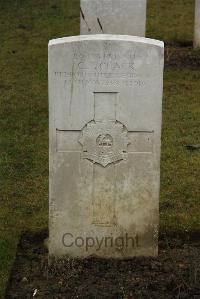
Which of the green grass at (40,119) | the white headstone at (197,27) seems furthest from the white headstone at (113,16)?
the white headstone at (197,27)

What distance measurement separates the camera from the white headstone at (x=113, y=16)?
9.89 m

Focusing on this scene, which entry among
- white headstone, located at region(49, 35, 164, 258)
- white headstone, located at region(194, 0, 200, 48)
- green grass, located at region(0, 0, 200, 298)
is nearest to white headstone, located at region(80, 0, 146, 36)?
green grass, located at region(0, 0, 200, 298)

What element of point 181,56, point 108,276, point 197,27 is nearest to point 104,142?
point 108,276

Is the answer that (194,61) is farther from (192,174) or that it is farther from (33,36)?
(192,174)

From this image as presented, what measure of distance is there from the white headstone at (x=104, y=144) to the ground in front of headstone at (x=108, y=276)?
12 centimetres

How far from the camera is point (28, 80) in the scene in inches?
402

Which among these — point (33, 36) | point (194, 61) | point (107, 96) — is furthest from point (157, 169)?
point (33, 36)

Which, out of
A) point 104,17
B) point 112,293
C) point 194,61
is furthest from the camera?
point 194,61

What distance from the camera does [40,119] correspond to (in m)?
8.52

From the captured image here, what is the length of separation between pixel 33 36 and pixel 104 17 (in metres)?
3.14

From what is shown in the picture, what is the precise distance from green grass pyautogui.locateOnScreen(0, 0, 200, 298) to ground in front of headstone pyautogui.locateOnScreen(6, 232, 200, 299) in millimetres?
155

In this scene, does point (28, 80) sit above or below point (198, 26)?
below

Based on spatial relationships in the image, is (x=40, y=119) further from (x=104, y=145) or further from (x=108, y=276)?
(x=108, y=276)

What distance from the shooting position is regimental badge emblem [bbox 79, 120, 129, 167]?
474 centimetres
